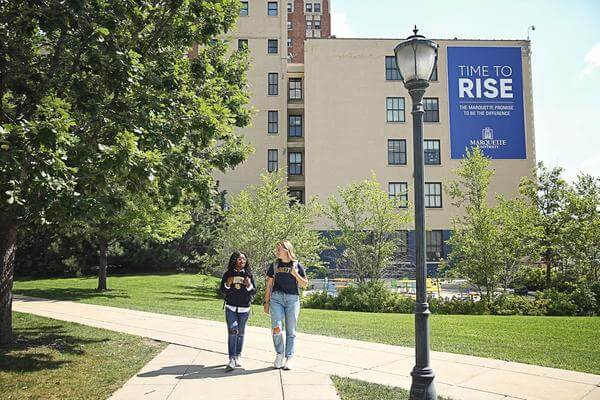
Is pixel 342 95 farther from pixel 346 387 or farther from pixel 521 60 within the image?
pixel 346 387

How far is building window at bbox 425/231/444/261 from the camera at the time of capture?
42322 millimetres

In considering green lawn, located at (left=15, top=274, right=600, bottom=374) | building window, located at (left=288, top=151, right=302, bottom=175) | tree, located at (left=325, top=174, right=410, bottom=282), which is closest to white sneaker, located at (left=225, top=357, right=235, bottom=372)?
green lawn, located at (left=15, top=274, right=600, bottom=374)

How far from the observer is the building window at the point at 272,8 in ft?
153

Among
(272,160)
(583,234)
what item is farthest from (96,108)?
(272,160)

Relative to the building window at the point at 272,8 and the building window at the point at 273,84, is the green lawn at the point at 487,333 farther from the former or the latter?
the building window at the point at 272,8

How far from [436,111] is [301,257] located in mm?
26178

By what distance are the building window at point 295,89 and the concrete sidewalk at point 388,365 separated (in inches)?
1471

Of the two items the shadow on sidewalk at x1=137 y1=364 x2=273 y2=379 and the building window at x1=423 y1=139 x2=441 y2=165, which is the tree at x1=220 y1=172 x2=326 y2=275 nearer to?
the shadow on sidewalk at x1=137 y1=364 x2=273 y2=379

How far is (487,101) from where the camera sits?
141ft

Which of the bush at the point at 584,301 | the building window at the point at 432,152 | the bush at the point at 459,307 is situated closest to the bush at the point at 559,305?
the bush at the point at 584,301

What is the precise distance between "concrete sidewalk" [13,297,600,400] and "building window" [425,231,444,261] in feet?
108

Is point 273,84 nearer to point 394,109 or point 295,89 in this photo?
point 295,89

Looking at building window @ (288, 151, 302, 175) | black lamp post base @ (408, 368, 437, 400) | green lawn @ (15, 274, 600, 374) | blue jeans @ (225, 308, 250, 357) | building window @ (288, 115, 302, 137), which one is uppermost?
building window @ (288, 115, 302, 137)

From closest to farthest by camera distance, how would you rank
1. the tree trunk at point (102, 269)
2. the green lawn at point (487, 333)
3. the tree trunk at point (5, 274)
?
the green lawn at point (487, 333)
the tree trunk at point (5, 274)
the tree trunk at point (102, 269)
